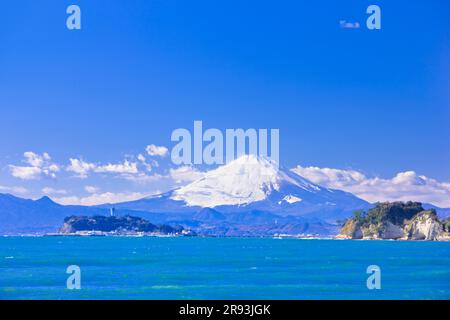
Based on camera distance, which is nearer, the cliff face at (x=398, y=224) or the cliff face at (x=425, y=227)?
the cliff face at (x=425, y=227)

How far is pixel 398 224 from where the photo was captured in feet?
575

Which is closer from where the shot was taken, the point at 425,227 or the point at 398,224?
the point at 425,227

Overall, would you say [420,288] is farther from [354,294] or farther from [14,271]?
[14,271]

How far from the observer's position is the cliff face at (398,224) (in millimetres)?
167175

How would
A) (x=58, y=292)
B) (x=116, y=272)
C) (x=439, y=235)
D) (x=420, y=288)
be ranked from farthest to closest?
(x=439, y=235) → (x=116, y=272) → (x=420, y=288) → (x=58, y=292)

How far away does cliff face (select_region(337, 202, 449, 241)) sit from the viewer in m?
167

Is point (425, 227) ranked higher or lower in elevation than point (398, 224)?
lower

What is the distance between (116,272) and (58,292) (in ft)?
57.0

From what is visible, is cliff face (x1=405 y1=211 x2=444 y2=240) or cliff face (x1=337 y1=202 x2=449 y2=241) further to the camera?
cliff face (x1=337 y1=202 x2=449 y2=241)

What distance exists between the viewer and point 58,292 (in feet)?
123
